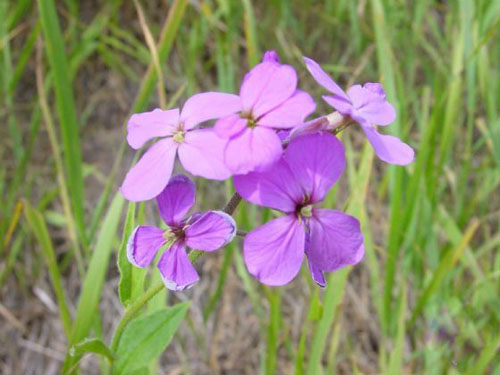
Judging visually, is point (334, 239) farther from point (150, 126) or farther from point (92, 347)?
point (92, 347)

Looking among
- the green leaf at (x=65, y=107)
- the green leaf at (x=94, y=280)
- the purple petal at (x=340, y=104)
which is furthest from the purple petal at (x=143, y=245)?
the green leaf at (x=65, y=107)

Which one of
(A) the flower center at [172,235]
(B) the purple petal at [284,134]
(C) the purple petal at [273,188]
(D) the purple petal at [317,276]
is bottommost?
(D) the purple petal at [317,276]

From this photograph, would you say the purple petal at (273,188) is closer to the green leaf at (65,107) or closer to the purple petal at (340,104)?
the purple petal at (340,104)

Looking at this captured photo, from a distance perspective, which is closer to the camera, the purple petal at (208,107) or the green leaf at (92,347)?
the purple petal at (208,107)

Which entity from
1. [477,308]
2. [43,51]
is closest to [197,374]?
[477,308]

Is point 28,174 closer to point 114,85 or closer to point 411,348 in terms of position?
point 114,85
